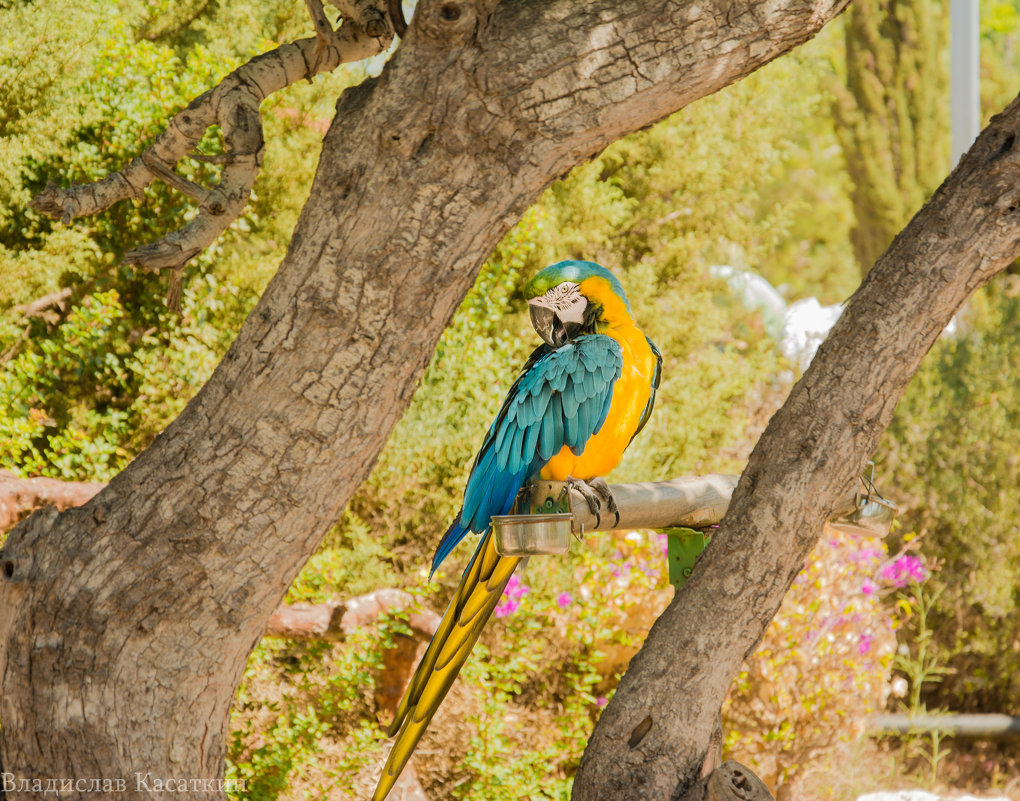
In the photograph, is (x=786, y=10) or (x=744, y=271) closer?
(x=786, y=10)

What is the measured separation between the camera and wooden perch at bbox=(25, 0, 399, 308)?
162cm

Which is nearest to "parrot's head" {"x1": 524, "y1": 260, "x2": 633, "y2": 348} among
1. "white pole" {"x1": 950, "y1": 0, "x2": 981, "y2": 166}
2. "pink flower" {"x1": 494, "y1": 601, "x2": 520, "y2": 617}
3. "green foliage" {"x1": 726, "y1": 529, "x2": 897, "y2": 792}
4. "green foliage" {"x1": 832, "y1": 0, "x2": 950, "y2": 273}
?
"pink flower" {"x1": 494, "y1": 601, "x2": 520, "y2": 617}

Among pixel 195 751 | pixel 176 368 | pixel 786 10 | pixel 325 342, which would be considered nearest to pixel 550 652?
pixel 176 368

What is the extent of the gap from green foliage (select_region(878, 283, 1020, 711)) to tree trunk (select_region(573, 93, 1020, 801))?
2.94 metres

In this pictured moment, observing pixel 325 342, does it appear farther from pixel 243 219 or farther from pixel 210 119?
pixel 243 219

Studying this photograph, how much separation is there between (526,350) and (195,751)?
8.99 ft

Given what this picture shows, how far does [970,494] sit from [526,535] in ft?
11.7

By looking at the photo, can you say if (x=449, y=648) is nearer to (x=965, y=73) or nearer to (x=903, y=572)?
(x=903, y=572)

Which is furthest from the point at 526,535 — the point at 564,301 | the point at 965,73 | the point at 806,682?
the point at 965,73

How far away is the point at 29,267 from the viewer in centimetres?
307

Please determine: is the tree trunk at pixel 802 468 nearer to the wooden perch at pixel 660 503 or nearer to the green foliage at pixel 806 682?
the wooden perch at pixel 660 503

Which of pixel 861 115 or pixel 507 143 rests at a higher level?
pixel 861 115

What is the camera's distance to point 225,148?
5.57 ft

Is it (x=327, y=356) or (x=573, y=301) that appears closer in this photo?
(x=327, y=356)
